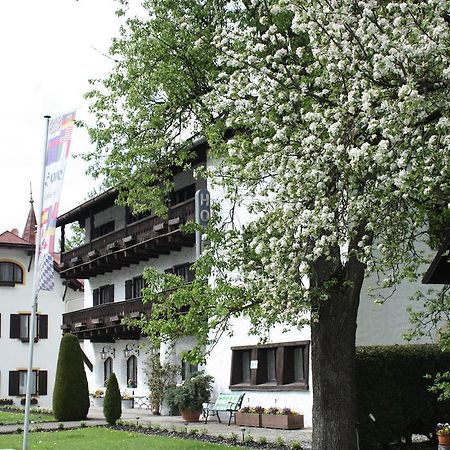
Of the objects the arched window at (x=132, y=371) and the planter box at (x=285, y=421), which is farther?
the arched window at (x=132, y=371)

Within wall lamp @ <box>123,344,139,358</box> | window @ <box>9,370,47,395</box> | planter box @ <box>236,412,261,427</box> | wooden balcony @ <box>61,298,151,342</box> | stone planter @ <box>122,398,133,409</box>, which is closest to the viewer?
planter box @ <box>236,412,261,427</box>

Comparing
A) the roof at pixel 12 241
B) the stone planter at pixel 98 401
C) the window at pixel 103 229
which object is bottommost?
the stone planter at pixel 98 401

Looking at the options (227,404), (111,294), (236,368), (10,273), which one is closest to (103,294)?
(111,294)

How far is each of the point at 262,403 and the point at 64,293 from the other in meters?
28.6

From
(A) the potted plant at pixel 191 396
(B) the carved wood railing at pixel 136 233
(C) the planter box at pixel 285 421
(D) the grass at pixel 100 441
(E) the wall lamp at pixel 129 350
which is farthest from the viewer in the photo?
(E) the wall lamp at pixel 129 350

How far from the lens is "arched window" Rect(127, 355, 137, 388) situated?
35000 mm

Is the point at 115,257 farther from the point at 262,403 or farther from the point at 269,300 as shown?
the point at 269,300

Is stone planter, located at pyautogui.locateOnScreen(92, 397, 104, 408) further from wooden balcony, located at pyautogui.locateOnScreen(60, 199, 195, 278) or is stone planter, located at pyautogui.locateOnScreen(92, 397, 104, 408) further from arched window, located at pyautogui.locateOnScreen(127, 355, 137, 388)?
wooden balcony, located at pyautogui.locateOnScreen(60, 199, 195, 278)

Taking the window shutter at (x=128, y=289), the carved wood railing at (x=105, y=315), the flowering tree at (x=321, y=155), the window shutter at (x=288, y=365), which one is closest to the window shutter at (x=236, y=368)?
the window shutter at (x=288, y=365)

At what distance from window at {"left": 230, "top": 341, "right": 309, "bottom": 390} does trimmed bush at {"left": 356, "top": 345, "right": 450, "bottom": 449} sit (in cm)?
606

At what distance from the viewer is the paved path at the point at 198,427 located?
19531 mm

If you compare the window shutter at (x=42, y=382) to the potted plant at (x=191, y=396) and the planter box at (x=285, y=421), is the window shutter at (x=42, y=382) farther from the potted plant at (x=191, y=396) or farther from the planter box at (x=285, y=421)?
the planter box at (x=285, y=421)

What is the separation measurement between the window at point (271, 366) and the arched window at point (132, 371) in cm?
987

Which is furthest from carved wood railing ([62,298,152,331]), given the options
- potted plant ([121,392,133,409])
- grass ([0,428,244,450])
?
grass ([0,428,244,450])
